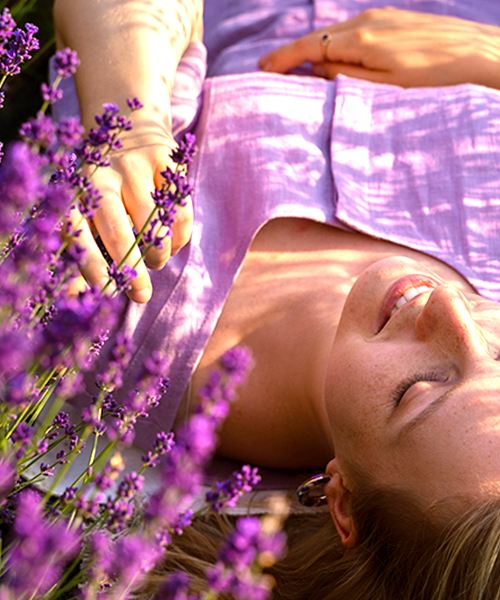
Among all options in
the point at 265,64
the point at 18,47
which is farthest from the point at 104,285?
the point at 265,64

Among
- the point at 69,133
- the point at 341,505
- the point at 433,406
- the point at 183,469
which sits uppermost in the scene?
the point at 69,133

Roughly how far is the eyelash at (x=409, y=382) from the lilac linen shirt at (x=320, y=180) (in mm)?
548

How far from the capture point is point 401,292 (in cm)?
125

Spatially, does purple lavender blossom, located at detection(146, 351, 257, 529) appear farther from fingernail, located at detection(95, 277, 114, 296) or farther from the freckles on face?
the freckles on face

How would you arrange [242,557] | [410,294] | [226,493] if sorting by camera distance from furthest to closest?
1. [410,294]
2. [226,493]
3. [242,557]

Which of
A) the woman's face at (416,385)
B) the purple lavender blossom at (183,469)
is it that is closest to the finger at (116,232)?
the woman's face at (416,385)

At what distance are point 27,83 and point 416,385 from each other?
1.82 m

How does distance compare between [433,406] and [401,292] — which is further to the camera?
[401,292]

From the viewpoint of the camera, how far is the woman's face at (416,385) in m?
1.00

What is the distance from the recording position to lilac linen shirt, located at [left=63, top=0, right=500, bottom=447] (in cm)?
154

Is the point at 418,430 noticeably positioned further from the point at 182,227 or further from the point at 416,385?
the point at 182,227

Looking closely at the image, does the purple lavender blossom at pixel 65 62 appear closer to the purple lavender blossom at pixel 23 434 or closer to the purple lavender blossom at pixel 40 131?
the purple lavender blossom at pixel 40 131

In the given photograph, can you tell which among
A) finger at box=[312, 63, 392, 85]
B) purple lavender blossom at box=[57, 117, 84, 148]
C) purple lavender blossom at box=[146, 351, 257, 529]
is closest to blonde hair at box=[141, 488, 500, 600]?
purple lavender blossom at box=[146, 351, 257, 529]

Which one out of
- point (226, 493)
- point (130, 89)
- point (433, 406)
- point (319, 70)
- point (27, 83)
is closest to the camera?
point (226, 493)
